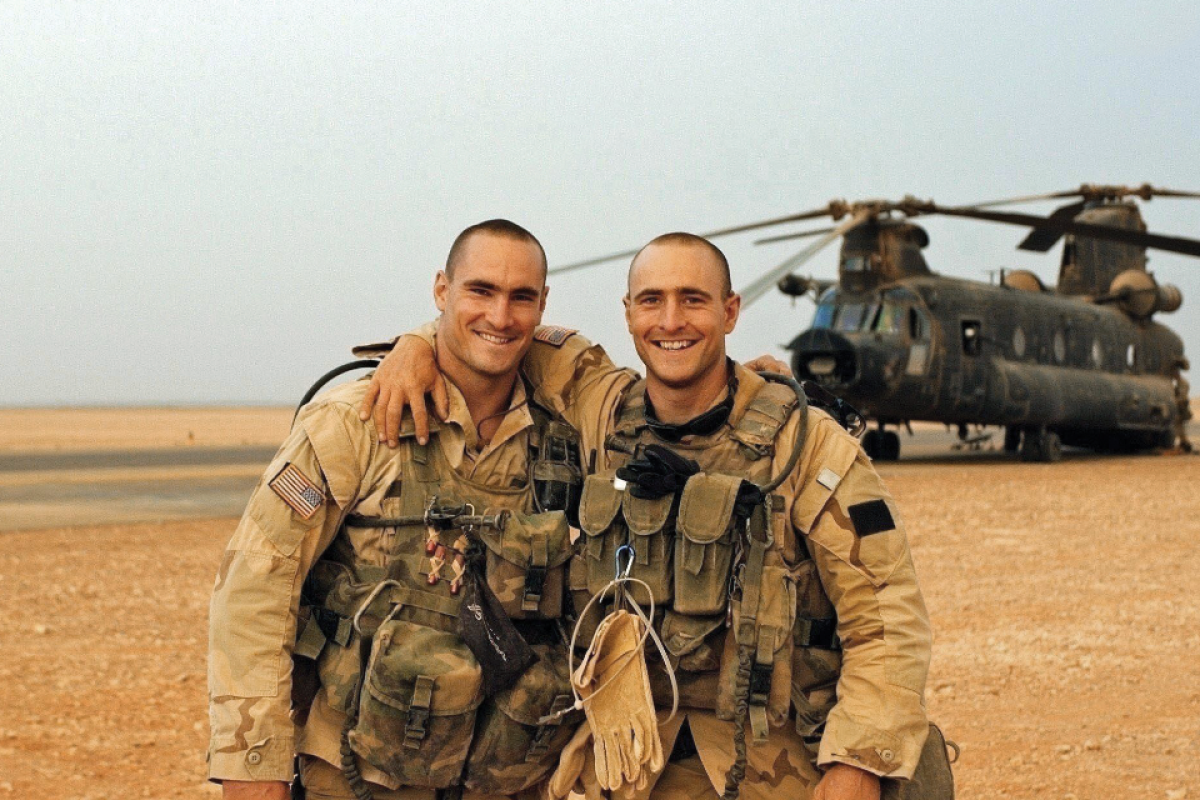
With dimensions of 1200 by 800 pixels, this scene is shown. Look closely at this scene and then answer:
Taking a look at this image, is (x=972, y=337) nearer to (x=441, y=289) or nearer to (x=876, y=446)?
(x=876, y=446)

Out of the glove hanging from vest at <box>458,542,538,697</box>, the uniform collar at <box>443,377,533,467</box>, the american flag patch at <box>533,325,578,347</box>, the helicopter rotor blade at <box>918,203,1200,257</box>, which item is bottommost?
the glove hanging from vest at <box>458,542,538,697</box>

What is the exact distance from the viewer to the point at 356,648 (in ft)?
9.24

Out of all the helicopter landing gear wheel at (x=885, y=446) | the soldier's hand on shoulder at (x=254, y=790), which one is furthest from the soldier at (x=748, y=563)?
the helicopter landing gear wheel at (x=885, y=446)

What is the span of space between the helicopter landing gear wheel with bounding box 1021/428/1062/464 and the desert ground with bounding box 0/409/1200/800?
575cm

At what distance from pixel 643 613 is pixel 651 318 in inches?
26.9

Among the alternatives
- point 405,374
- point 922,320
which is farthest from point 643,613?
point 922,320

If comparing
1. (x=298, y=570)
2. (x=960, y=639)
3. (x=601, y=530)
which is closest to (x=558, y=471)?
(x=601, y=530)

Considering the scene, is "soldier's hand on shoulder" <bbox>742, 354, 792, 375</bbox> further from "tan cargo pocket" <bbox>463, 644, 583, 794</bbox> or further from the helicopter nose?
the helicopter nose

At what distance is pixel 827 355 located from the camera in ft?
56.0

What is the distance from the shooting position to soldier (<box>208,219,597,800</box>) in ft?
8.91

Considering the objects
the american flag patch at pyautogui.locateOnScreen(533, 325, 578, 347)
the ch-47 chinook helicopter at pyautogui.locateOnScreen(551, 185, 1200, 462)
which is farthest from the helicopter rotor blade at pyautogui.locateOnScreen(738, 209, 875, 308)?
the american flag patch at pyautogui.locateOnScreen(533, 325, 578, 347)

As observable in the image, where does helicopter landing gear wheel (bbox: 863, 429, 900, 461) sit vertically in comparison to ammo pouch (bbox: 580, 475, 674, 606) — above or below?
below

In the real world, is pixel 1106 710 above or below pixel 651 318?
below

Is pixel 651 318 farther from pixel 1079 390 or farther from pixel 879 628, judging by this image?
pixel 1079 390
